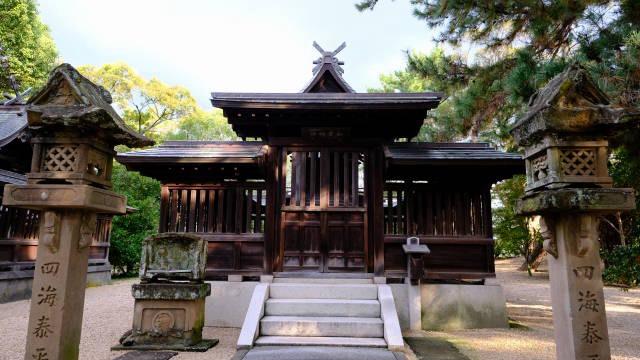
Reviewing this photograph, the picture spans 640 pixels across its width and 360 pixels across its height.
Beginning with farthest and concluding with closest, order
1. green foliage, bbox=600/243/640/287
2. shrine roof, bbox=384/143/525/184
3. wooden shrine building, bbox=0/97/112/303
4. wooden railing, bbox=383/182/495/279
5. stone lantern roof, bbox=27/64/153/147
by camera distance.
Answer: wooden shrine building, bbox=0/97/112/303
wooden railing, bbox=383/182/495/279
shrine roof, bbox=384/143/525/184
green foliage, bbox=600/243/640/287
stone lantern roof, bbox=27/64/153/147

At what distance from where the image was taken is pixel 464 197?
914cm

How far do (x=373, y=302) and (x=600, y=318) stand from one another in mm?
3866

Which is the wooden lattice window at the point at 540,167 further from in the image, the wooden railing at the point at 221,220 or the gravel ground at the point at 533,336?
the wooden railing at the point at 221,220

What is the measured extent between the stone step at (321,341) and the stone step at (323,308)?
666mm

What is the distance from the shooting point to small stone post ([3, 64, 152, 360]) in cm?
416

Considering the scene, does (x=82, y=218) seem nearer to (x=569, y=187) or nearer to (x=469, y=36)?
(x=569, y=187)

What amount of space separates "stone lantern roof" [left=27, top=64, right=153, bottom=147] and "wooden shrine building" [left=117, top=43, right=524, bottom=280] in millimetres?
3824

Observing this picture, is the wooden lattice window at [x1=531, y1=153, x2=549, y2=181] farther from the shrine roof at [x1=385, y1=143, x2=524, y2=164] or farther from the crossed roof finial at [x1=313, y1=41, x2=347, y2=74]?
the crossed roof finial at [x1=313, y1=41, x2=347, y2=74]

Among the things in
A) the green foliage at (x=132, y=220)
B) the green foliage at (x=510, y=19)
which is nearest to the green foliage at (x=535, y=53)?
the green foliage at (x=510, y=19)

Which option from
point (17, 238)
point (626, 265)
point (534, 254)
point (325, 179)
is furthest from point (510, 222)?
point (17, 238)

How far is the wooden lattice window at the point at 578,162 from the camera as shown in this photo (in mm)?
4263

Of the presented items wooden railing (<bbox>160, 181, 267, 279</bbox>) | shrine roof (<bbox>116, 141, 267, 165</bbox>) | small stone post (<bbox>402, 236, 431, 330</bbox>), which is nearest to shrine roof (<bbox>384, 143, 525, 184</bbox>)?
small stone post (<bbox>402, 236, 431, 330</bbox>)

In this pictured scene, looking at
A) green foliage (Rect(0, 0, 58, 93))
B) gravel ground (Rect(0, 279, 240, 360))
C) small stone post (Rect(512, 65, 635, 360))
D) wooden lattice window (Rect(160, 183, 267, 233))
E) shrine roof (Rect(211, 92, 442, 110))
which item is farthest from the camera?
green foliage (Rect(0, 0, 58, 93))

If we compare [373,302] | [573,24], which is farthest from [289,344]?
[573,24]
